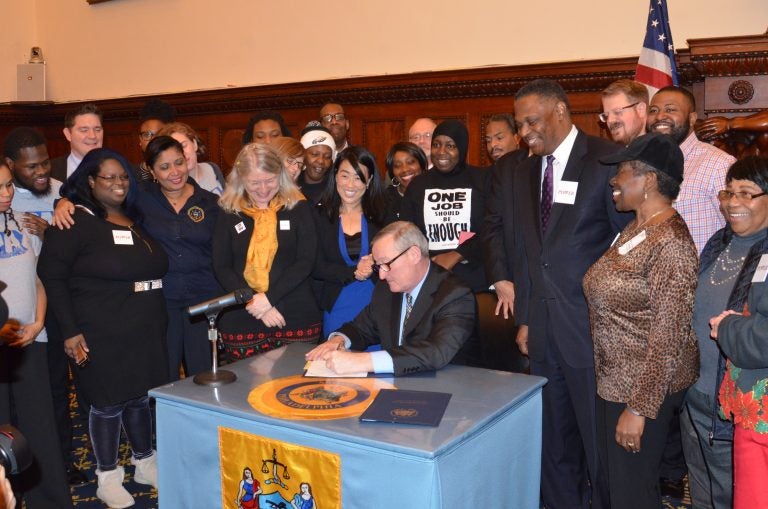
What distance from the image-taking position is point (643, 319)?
252cm

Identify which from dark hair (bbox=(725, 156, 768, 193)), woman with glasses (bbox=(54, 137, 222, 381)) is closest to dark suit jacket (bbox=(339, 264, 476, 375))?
dark hair (bbox=(725, 156, 768, 193))

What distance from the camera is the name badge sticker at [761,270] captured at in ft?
7.81

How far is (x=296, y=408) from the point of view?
241 cm

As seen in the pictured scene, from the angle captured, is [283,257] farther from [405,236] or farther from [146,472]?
[146,472]

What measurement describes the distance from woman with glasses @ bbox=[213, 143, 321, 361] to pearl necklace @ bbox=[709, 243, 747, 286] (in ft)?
6.34

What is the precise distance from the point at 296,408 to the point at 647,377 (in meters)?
1.18

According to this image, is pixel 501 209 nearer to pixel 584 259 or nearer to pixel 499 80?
pixel 584 259

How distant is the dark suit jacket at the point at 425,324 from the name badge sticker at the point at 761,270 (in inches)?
40.2

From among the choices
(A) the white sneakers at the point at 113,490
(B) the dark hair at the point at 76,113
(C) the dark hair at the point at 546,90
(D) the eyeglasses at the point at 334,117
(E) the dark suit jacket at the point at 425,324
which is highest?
(D) the eyeglasses at the point at 334,117

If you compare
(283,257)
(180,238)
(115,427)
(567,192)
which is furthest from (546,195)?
(115,427)

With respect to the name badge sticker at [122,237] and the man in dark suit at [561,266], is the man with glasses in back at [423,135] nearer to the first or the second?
the man in dark suit at [561,266]

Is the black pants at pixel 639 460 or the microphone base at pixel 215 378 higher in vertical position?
the microphone base at pixel 215 378

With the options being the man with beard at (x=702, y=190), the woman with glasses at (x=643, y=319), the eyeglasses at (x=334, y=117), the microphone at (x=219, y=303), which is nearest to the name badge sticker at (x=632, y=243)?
the woman with glasses at (x=643, y=319)

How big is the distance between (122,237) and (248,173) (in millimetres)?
694
